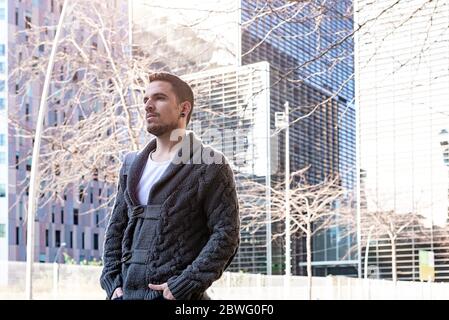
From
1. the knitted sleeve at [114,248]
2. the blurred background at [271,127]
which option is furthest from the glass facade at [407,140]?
the knitted sleeve at [114,248]

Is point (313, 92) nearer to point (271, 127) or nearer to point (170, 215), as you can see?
point (271, 127)

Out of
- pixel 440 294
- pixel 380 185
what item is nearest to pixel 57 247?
pixel 380 185

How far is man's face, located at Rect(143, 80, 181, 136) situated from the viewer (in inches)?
55.9

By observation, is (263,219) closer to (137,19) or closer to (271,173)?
(271,173)

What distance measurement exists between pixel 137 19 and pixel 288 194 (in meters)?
1.32

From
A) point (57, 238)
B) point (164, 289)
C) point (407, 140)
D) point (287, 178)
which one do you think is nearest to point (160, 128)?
point (164, 289)

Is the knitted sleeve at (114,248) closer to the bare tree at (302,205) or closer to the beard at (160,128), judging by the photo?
the beard at (160,128)

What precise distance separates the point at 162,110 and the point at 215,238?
25cm

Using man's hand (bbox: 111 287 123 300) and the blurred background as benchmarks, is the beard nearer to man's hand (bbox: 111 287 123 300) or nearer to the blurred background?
man's hand (bbox: 111 287 123 300)

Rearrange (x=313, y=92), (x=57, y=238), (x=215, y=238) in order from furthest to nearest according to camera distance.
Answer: (x=57, y=238) < (x=313, y=92) < (x=215, y=238)

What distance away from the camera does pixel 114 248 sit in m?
1.44

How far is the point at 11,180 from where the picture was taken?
5.84 meters

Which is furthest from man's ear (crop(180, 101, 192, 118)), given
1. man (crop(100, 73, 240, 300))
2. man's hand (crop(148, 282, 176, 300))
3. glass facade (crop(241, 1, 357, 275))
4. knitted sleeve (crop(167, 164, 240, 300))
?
glass facade (crop(241, 1, 357, 275))

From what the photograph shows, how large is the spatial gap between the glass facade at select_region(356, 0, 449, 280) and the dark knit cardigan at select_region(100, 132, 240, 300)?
1.33m
